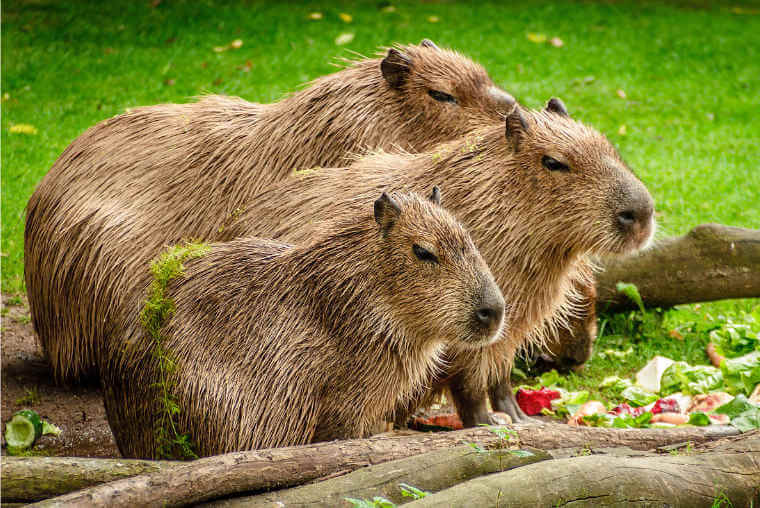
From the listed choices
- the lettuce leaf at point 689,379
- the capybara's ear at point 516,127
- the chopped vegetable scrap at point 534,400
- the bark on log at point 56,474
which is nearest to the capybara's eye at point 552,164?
the capybara's ear at point 516,127

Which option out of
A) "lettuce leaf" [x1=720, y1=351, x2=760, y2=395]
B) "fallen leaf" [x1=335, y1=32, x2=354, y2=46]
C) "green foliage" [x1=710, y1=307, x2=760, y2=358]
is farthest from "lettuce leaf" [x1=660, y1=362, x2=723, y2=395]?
"fallen leaf" [x1=335, y1=32, x2=354, y2=46]

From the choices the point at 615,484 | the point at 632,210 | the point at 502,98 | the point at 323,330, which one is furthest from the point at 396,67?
the point at 615,484

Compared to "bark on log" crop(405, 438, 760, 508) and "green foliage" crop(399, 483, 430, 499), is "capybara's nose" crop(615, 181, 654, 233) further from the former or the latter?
"green foliage" crop(399, 483, 430, 499)

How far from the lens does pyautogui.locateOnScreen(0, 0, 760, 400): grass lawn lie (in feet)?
29.3

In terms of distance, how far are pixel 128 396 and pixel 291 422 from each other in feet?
2.33

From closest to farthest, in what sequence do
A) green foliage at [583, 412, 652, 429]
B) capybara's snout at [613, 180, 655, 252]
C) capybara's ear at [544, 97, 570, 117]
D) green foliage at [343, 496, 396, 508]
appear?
green foliage at [343, 496, 396, 508] → capybara's snout at [613, 180, 655, 252] → capybara's ear at [544, 97, 570, 117] → green foliage at [583, 412, 652, 429]

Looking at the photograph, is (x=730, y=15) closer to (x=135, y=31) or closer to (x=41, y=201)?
(x=135, y=31)

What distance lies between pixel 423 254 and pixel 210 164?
1804 mm

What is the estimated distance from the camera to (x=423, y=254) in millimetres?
Answer: 3285

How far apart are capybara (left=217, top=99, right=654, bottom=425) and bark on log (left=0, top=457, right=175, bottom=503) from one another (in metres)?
1.22

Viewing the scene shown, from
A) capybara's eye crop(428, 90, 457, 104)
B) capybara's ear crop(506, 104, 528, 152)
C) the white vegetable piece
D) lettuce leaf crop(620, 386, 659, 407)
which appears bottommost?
lettuce leaf crop(620, 386, 659, 407)

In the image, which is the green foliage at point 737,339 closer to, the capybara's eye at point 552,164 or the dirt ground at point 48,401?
the capybara's eye at point 552,164

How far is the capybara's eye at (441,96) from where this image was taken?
4582mm

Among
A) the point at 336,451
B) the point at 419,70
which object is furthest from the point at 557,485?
the point at 419,70
